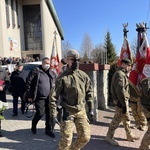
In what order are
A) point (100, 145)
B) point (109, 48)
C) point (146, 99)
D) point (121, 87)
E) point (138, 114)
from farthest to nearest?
1. point (109, 48)
2. point (138, 114)
3. point (100, 145)
4. point (121, 87)
5. point (146, 99)

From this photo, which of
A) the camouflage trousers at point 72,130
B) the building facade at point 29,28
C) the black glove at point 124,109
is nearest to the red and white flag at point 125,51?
the black glove at point 124,109

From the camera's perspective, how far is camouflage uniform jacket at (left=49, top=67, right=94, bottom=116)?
3.61 metres

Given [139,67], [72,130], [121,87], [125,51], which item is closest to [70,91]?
[72,130]

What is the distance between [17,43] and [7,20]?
479 cm

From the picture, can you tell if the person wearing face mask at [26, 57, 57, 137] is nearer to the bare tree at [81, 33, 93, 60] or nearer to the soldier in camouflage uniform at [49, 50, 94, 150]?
the soldier in camouflage uniform at [49, 50, 94, 150]

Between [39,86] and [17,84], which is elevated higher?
[39,86]

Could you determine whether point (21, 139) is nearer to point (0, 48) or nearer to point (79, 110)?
point (79, 110)

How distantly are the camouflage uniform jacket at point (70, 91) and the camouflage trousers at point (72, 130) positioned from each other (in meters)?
0.15

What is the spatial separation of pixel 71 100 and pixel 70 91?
156mm

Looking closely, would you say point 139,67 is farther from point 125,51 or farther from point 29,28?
point 29,28

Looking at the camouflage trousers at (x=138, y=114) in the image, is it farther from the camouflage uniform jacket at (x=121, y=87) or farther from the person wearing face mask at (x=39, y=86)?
the person wearing face mask at (x=39, y=86)

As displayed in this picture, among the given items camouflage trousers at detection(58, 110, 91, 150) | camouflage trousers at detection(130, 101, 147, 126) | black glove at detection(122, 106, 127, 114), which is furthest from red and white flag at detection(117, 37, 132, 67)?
camouflage trousers at detection(58, 110, 91, 150)

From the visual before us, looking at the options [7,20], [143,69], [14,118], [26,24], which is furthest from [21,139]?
[26,24]

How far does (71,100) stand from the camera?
368 cm
